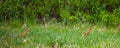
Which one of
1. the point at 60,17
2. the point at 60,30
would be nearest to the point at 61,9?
the point at 60,17

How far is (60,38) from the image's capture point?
6.79 metres

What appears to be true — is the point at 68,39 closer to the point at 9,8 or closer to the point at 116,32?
the point at 116,32

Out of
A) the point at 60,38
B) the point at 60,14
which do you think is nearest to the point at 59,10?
the point at 60,14

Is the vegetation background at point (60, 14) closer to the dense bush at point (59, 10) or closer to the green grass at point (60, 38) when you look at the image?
the dense bush at point (59, 10)

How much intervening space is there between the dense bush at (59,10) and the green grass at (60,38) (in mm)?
1165

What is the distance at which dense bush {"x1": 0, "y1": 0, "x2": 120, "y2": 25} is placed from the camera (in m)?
9.02

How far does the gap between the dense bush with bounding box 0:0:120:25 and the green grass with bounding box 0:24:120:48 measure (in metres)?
1.17

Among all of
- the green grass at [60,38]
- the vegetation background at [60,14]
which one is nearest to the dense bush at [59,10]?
the vegetation background at [60,14]

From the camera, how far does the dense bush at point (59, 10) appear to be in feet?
29.6

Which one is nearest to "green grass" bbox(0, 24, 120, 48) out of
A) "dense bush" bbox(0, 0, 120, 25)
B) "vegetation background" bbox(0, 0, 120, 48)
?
"vegetation background" bbox(0, 0, 120, 48)

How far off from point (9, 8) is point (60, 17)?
59.1 inches

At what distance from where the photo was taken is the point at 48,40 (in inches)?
265

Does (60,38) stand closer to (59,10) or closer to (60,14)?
(60,14)

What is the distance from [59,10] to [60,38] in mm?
2733
